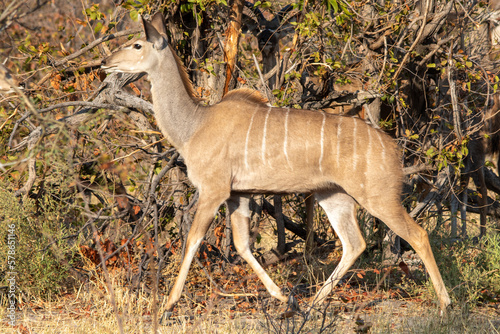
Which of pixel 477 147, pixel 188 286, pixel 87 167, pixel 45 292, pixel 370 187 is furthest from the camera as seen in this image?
pixel 477 147

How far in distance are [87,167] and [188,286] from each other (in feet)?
4.32

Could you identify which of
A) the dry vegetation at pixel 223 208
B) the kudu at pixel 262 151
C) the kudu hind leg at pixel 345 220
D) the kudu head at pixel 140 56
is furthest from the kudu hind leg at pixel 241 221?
the kudu head at pixel 140 56

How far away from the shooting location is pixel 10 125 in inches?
176

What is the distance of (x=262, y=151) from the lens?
3.82 m

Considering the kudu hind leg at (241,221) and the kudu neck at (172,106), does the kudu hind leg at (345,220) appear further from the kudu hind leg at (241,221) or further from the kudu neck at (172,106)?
the kudu neck at (172,106)

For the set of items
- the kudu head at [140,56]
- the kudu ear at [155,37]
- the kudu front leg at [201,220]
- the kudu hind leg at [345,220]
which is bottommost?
the kudu hind leg at [345,220]

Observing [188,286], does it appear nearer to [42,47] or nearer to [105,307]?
[105,307]

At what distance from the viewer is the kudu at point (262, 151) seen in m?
3.74

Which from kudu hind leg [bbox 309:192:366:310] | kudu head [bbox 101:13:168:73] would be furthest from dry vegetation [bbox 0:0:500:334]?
kudu head [bbox 101:13:168:73]

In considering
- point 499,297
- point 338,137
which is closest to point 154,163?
Result: point 338,137

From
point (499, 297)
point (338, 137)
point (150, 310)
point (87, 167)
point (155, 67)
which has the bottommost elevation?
point (499, 297)

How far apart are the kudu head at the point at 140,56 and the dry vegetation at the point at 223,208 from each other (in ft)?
1.05

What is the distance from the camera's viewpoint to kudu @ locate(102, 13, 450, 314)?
12.3ft

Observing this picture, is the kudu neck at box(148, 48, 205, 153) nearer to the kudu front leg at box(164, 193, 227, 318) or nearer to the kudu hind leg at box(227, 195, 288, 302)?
the kudu front leg at box(164, 193, 227, 318)
